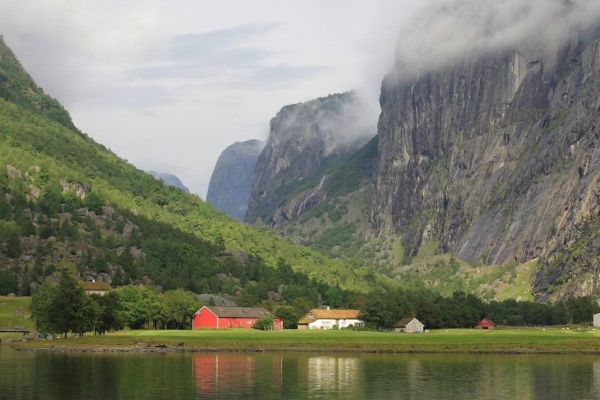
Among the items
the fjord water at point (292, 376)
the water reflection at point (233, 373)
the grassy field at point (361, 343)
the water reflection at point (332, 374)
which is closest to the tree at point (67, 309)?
the grassy field at point (361, 343)

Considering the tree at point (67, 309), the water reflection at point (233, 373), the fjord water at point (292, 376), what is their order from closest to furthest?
the fjord water at point (292, 376), the water reflection at point (233, 373), the tree at point (67, 309)

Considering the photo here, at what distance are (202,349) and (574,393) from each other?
80214mm

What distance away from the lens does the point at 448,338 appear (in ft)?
652

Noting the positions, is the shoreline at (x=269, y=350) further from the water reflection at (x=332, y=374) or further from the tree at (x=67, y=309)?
the water reflection at (x=332, y=374)

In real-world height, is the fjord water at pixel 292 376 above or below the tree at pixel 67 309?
below

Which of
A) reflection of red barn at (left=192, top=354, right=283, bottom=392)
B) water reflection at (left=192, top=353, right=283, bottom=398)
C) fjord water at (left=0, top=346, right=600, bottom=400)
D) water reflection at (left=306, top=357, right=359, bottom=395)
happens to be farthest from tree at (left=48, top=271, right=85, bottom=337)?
water reflection at (left=306, top=357, right=359, bottom=395)

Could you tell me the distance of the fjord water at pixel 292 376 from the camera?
360 ft

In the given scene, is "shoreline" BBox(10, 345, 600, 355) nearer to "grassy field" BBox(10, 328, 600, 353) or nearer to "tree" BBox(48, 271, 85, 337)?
"grassy field" BBox(10, 328, 600, 353)

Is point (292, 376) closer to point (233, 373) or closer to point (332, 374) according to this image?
point (332, 374)

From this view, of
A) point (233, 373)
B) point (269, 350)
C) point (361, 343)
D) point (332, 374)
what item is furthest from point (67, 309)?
point (332, 374)

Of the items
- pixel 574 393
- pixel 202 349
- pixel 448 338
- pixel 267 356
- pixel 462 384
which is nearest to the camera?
pixel 574 393

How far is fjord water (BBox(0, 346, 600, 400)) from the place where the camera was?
110 metres

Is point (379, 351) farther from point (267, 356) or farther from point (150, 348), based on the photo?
point (150, 348)

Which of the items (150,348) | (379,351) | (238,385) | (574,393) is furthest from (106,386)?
(379,351)
